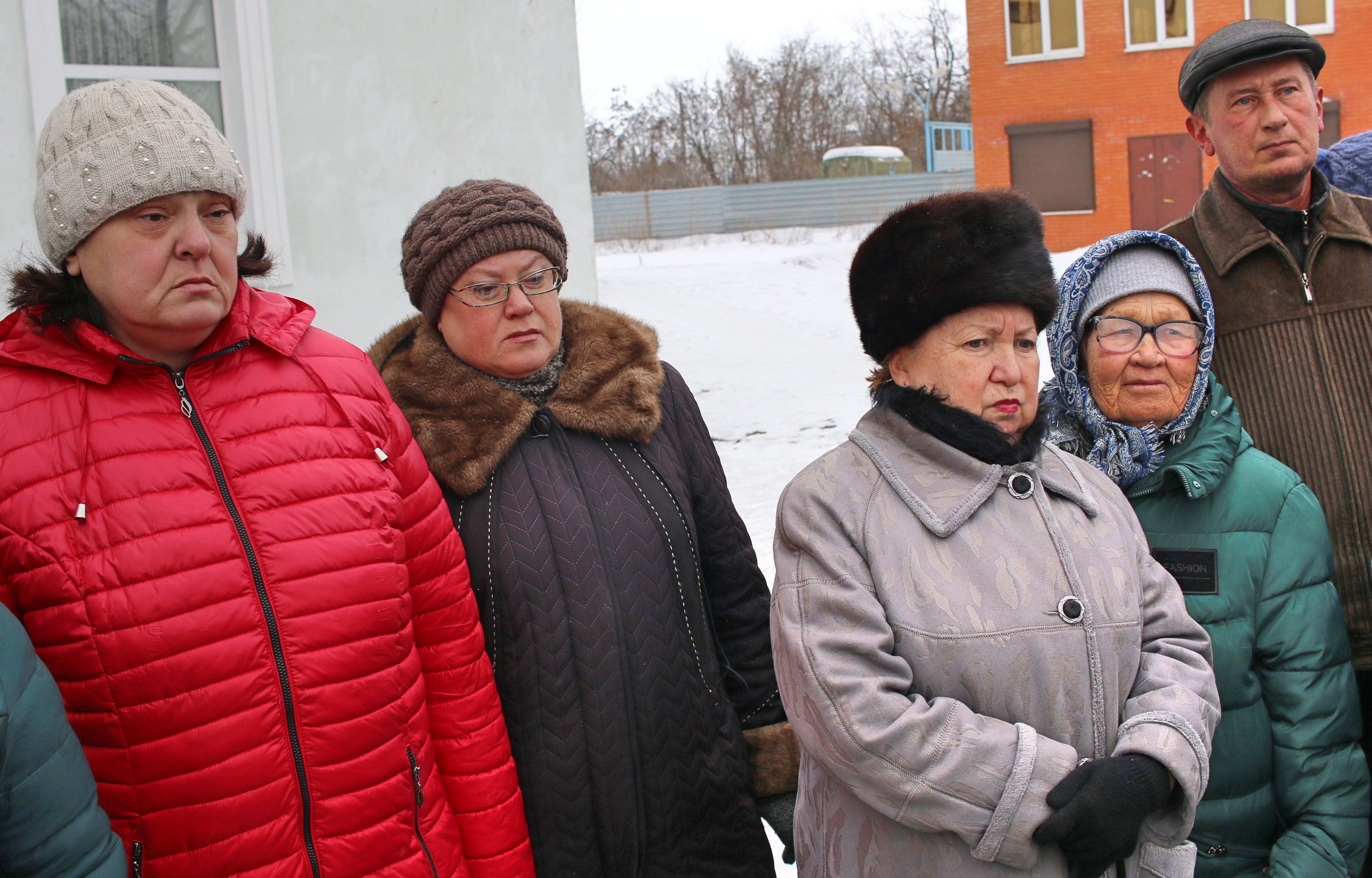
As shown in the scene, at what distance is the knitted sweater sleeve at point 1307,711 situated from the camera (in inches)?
78.7

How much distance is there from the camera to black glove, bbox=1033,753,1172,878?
1.64 meters

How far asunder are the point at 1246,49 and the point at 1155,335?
0.85 metres

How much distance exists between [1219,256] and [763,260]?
19.6 metres

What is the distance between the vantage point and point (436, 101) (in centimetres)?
589

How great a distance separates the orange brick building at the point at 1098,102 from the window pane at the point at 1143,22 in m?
0.02

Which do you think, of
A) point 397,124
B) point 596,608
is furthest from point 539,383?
point 397,124

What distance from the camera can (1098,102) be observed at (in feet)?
71.8

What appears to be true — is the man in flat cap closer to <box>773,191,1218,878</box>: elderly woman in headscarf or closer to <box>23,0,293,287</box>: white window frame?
<box>773,191,1218,878</box>: elderly woman in headscarf

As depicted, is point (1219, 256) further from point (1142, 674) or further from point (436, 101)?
point (436, 101)

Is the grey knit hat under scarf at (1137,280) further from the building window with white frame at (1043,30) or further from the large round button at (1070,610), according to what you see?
the building window with white frame at (1043,30)

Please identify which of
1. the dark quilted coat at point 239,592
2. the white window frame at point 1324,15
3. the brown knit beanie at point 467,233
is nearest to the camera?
the dark quilted coat at point 239,592

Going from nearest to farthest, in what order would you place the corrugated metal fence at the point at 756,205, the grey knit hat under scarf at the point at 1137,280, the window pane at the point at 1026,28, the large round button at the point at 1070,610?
the large round button at the point at 1070,610, the grey knit hat under scarf at the point at 1137,280, the window pane at the point at 1026,28, the corrugated metal fence at the point at 756,205

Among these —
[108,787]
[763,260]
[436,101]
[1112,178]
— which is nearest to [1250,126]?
[108,787]

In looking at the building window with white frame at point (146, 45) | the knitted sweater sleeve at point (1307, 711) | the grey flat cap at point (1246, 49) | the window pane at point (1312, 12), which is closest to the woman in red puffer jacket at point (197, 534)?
the knitted sweater sleeve at point (1307, 711)
